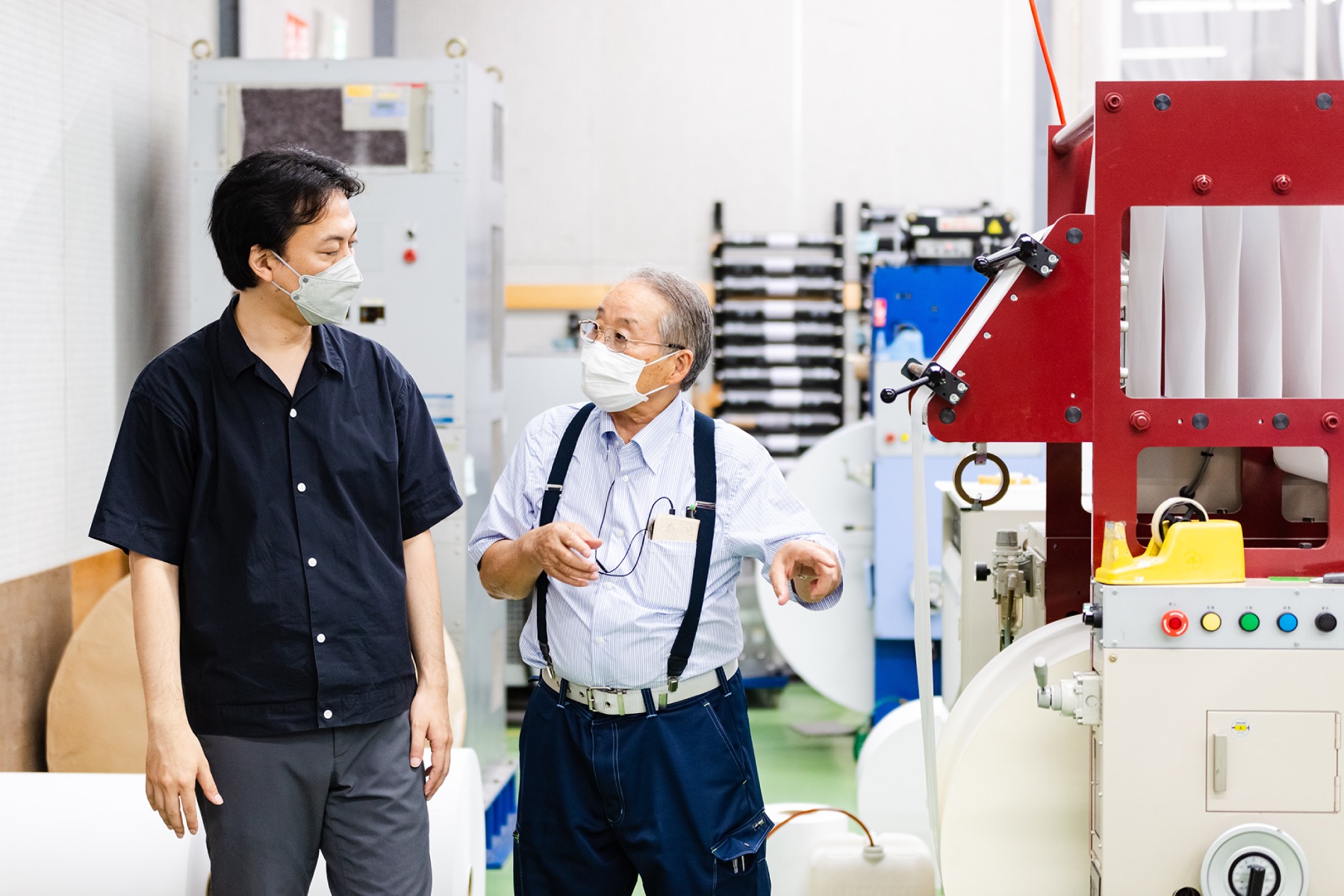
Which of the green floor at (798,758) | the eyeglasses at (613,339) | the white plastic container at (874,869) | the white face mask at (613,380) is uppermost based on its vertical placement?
the eyeglasses at (613,339)

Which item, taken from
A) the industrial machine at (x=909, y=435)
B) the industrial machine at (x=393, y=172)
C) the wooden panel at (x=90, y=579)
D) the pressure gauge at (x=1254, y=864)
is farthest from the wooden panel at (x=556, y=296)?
the pressure gauge at (x=1254, y=864)

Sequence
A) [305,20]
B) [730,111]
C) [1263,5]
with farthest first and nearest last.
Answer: [730,111] < [305,20] < [1263,5]

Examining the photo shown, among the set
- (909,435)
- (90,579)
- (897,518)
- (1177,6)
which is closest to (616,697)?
(90,579)

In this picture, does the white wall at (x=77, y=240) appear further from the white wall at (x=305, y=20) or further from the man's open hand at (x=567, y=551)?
the man's open hand at (x=567, y=551)

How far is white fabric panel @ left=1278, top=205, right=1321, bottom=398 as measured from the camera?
185 centimetres

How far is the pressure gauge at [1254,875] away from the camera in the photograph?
169 cm

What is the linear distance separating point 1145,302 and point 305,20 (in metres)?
4.41

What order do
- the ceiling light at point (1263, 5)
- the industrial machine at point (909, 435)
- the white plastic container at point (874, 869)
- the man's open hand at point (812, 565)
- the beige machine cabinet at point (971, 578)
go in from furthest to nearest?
the ceiling light at point (1263, 5), the industrial machine at point (909, 435), the beige machine cabinet at point (971, 578), the white plastic container at point (874, 869), the man's open hand at point (812, 565)

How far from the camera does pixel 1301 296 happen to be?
73.7 inches

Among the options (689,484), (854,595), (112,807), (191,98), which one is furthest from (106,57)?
(854,595)

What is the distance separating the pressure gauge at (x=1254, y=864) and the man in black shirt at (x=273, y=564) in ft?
3.72

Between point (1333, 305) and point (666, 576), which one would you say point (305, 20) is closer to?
point (666, 576)

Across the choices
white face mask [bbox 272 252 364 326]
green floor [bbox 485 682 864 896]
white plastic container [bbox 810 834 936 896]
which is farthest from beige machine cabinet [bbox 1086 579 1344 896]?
green floor [bbox 485 682 864 896]

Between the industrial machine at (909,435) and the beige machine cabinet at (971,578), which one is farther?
the industrial machine at (909,435)
